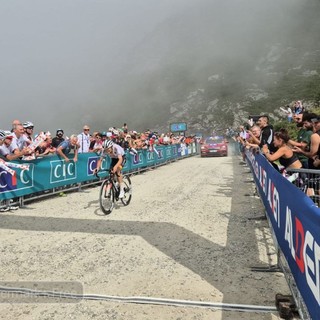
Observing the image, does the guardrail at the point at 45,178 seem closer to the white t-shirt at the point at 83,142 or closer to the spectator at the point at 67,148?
the spectator at the point at 67,148

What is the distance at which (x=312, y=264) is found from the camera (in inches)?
107

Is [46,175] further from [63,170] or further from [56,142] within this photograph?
[56,142]

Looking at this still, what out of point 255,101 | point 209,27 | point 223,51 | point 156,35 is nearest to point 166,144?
point 255,101

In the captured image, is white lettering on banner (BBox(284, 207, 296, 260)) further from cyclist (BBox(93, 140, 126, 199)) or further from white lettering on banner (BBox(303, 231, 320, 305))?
cyclist (BBox(93, 140, 126, 199))

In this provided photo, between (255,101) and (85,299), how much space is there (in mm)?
92085

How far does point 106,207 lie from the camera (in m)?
8.86

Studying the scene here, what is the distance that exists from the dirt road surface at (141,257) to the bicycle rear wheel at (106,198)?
227mm

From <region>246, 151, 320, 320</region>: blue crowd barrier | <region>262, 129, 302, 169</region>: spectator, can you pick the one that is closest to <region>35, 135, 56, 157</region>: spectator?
<region>262, 129, 302, 169</region>: spectator

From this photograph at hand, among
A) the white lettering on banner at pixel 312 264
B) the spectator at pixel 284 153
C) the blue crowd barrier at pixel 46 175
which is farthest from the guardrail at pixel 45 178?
the white lettering on banner at pixel 312 264

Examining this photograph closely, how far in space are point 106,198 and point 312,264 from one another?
6.75 meters

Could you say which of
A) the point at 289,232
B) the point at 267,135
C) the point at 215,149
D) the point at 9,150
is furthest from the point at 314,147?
the point at 215,149

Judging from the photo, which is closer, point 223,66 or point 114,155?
point 114,155

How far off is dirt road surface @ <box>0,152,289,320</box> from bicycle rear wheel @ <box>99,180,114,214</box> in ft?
0.75

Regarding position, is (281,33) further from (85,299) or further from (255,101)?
(85,299)
